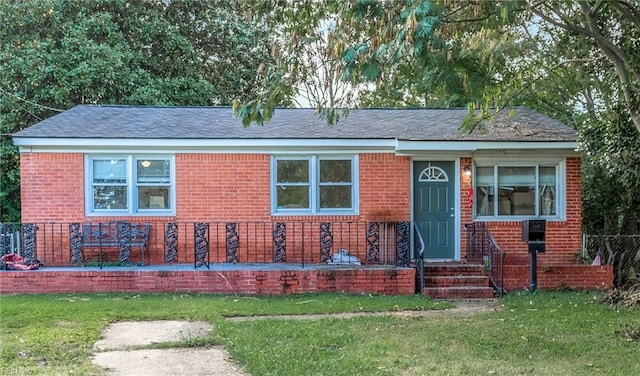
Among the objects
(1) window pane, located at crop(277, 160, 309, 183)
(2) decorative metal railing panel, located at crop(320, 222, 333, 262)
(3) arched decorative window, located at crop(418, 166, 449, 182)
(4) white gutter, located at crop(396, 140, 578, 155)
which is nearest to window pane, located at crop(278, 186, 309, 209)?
(1) window pane, located at crop(277, 160, 309, 183)

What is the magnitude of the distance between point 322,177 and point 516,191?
4.14 metres

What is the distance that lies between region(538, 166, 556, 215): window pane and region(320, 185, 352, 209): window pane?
4.09 m

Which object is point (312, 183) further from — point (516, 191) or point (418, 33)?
point (418, 33)

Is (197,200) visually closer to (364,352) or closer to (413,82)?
(364,352)

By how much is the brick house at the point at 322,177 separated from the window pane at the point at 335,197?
2 cm

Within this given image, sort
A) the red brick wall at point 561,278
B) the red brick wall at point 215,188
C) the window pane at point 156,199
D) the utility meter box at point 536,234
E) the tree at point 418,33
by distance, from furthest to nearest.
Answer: the window pane at point 156,199, the red brick wall at point 215,188, the red brick wall at point 561,278, the utility meter box at point 536,234, the tree at point 418,33

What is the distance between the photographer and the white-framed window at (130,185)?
10.2 meters

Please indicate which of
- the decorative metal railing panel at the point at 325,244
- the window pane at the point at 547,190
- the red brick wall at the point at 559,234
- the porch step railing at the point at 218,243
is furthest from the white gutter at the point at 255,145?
the decorative metal railing panel at the point at 325,244

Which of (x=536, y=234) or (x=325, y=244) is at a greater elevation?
(x=536, y=234)

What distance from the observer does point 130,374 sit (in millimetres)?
4684

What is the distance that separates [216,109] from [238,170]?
267 centimetres

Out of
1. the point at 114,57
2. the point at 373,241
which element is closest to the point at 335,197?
the point at 373,241

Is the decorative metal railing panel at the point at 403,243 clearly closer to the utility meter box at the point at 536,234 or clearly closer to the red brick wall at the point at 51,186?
the utility meter box at the point at 536,234

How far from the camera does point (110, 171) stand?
10.2 meters
